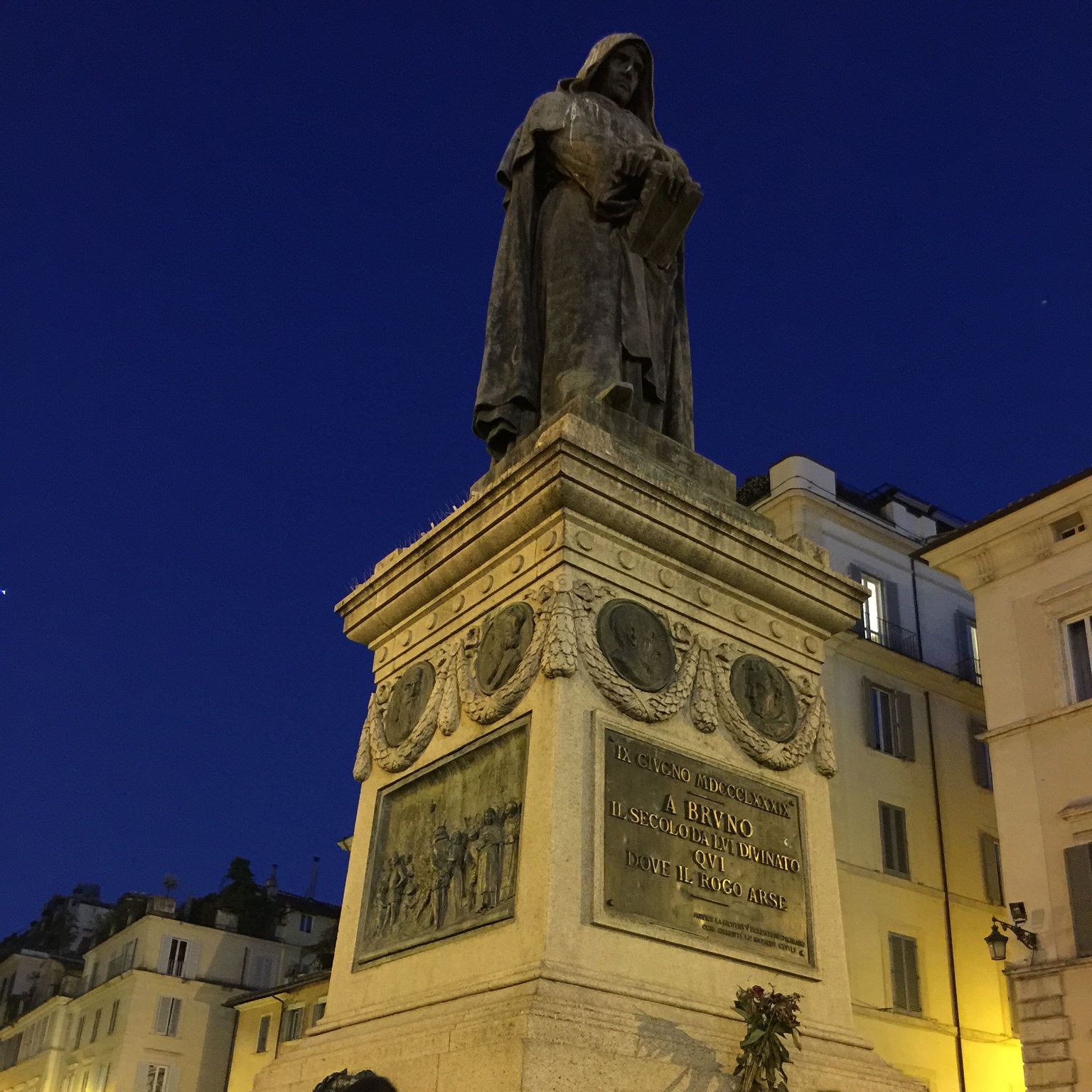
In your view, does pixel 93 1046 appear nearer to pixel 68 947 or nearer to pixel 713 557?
pixel 68 947

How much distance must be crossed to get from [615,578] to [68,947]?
6909cm

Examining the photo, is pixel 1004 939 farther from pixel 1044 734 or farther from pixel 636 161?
pixel 636 161

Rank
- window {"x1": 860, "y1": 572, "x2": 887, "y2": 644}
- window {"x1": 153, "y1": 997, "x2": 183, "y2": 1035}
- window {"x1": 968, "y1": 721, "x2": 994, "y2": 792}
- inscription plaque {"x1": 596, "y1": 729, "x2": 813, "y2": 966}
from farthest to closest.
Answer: window {"x1": 153, "y1": 997, "x2": 183, "y2": 1035}
window {"x1": 968, "y1": 721, "x2": 994, "y2": 792}
window {"x1": 860, "y1": 572, "x2": 887, "y2": 644}
inscription plaque {"x1": 596, "y1": 729, "x2": 813, "y2": 966}

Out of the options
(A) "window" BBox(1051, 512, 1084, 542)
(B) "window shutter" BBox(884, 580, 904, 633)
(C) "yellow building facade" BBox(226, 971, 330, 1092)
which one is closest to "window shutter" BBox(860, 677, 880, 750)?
(B) "window shutter" BBox(884, 580, 904, 633)

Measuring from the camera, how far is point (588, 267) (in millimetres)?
8672

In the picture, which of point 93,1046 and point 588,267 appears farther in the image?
point 93,1046

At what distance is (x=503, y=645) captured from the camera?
7184 mm

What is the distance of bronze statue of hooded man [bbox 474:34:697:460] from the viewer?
8508 millimetres

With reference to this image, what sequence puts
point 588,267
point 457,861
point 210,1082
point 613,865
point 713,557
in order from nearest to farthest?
1. point 613,865
2. point 457,861
3. point 713,557
4. point 588,267
5. point 210,1082

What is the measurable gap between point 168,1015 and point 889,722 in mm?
28741

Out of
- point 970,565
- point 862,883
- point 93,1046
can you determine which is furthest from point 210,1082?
point 970,565

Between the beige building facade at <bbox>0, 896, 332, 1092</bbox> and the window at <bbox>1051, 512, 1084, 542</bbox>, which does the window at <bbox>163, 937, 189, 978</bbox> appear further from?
the window at <bbox>1051, 512, 1084, 542</bbox>

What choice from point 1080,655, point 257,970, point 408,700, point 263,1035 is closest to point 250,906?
point 257,970

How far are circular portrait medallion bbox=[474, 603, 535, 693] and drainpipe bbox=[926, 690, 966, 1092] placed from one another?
20.7 m
